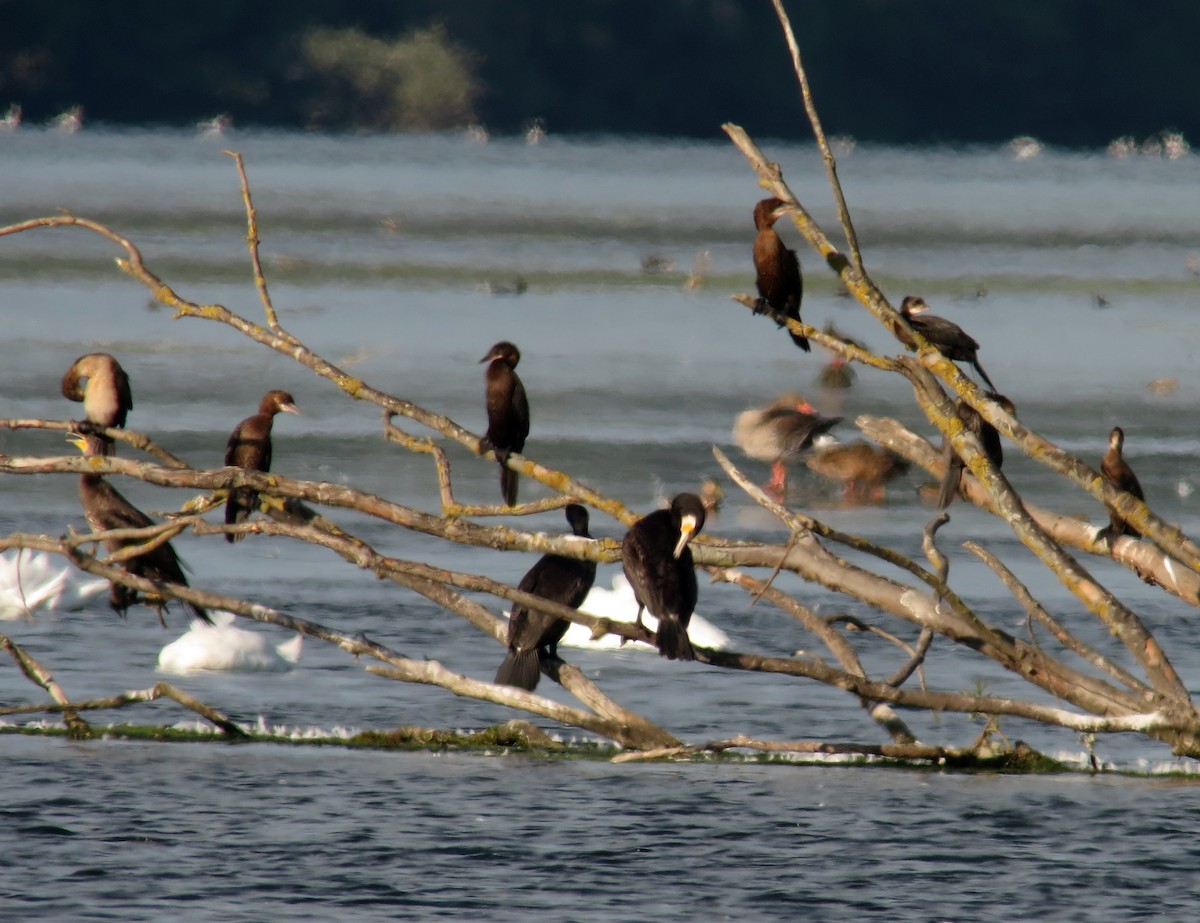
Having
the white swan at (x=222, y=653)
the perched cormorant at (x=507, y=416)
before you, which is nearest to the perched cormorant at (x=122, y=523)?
the white swan at (x=222, y=653)

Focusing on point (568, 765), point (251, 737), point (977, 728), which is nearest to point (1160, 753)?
point (977, 728)

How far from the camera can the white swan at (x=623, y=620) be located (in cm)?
700

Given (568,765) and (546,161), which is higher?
(546,161)

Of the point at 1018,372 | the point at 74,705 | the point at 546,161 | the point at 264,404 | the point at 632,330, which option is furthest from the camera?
the point at 546,161

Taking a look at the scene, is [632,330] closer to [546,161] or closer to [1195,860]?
[1195,860]

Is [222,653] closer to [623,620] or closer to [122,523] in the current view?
[122,523]

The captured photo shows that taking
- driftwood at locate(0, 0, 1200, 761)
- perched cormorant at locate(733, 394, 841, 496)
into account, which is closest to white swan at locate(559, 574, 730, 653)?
driftwood at locate(0, 0, 1200, 761)

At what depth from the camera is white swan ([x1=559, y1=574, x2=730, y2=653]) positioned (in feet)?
23.0

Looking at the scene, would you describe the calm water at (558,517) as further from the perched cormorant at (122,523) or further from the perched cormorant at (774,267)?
the perched cormorant at (774,267)

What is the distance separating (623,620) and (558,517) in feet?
8.76

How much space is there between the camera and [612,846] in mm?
4809

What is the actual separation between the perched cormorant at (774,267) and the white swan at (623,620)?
100 centimetres

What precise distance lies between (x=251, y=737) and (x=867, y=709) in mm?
1736

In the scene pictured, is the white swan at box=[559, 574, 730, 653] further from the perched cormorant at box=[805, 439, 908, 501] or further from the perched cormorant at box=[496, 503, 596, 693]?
the perched cormorant at box=[805, 439, 908, 501]
